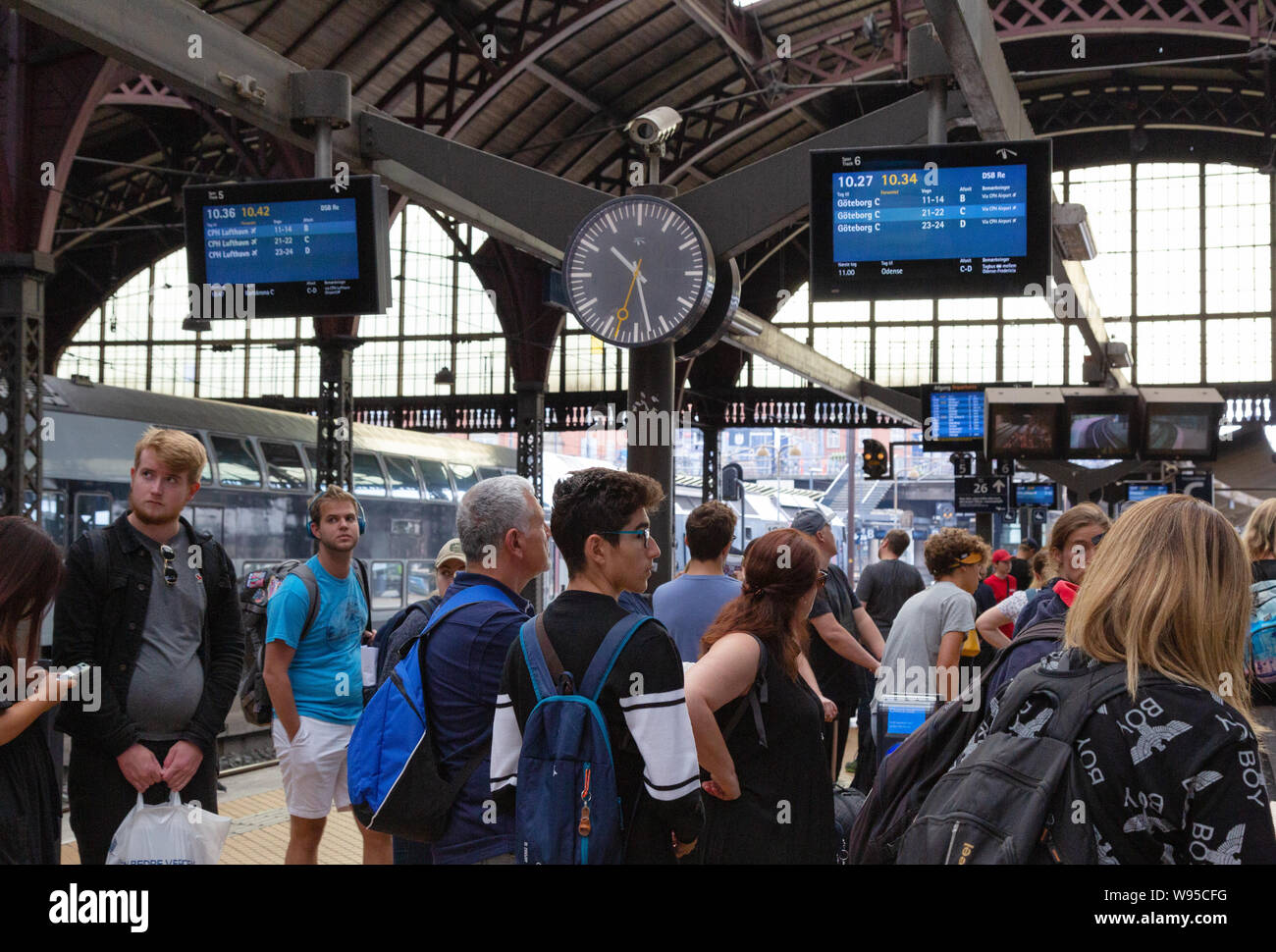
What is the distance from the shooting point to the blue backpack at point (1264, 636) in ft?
13.0

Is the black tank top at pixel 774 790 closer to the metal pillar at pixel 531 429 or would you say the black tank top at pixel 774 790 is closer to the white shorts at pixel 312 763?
the white shorts at pixel 312 763

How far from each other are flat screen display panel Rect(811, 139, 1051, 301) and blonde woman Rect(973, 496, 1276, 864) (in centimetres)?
426

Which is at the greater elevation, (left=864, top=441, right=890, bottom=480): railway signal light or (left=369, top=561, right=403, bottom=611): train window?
(left=864, top=441, right=890, bottom=480): railway signal light

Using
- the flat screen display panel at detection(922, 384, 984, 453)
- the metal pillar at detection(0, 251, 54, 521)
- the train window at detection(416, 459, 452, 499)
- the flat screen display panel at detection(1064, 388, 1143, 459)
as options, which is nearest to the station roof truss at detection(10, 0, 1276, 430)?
the metal pillar at detection(0, 251, 54, 521)

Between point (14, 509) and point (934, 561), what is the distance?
331 inches

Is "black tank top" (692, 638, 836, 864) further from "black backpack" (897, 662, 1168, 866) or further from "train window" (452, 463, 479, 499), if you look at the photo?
"train window" (452, 463, 479, 499)

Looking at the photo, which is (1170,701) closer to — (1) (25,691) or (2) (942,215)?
(1) (25,691)

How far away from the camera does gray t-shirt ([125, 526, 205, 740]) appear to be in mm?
3617

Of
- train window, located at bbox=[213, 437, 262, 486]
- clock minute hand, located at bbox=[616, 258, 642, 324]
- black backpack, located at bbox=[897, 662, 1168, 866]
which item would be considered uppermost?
clock minute hand, located at bbox=[616, 258, 642, 324]

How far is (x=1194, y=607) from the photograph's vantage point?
2068 millimetres

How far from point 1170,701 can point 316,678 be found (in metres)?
3.64

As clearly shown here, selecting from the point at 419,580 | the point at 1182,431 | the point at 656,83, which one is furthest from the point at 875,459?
the point at 419,580
